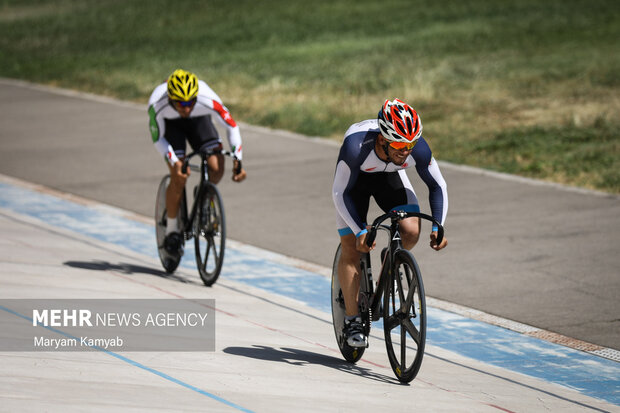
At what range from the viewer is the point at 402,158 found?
20.2ft

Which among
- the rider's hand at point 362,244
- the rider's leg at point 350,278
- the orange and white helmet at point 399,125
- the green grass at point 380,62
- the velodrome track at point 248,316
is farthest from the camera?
the green grass at point 380,62

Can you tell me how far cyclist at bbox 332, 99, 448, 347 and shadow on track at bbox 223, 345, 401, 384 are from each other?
0.24 meters

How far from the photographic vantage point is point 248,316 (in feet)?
25.9

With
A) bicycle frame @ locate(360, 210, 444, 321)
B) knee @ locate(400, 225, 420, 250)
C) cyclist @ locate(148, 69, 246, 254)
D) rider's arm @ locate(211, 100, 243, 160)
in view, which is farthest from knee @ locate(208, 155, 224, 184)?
knee @ locate(400, 225, 420, 250)

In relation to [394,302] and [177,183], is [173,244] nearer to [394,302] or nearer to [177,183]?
[177,183]

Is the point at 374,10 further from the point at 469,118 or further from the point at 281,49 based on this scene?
the point at 469,118

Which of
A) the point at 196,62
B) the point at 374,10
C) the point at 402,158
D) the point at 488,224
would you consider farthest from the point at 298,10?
the point at 402,158

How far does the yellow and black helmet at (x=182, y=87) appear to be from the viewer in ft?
27.9

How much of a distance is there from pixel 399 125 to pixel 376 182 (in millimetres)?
600

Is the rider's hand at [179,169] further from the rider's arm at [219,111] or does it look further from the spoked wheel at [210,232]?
the rider's arm at [219,111]

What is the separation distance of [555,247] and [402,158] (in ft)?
14.6

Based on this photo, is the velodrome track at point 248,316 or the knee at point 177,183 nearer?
the velodrome track at point 248,316

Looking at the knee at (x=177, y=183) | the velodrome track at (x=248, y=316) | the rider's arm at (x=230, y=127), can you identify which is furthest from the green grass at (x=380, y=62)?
the knee at (x=177, y=183)

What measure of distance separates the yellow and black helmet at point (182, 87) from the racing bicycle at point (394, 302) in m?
2.53
